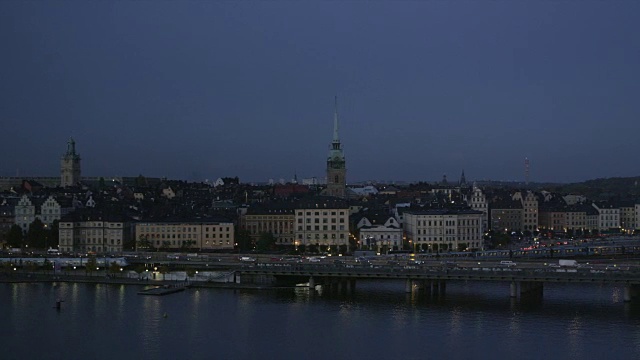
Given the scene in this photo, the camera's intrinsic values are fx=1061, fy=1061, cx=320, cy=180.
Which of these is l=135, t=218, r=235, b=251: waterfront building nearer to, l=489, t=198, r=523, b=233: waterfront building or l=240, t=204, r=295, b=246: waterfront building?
l=240, t=204, r=295, b=246: waterfront building

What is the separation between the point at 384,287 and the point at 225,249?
11309 millimetres

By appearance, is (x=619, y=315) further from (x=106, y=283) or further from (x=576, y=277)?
(x=106, y=283)

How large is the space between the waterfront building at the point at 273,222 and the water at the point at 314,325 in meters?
14.0

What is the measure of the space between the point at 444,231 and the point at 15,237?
15.9 meters

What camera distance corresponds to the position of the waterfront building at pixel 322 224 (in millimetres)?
39669

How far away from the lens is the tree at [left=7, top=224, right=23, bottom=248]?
38.6 metres

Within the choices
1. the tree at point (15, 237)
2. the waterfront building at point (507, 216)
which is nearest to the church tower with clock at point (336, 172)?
the waterfront building at point (507, 216)

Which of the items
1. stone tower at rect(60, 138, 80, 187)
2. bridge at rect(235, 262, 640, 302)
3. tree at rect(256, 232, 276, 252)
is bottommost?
bridge at rect(235, 262, 640, 302)

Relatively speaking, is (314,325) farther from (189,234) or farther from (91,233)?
(91,233)

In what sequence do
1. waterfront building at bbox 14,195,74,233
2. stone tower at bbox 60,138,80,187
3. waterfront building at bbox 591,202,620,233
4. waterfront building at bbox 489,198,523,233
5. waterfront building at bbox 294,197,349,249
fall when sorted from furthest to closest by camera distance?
stone tower at bbox 60,138,80,187
waterfront building at bbox 591,202,620,233
waterfront building at bbox 489,198,523,233
waterfront building at bbox 14,195,74,233
waterfront building at bbox 294,197,349,249

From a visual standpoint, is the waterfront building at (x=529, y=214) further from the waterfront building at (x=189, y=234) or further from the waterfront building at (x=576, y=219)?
the waterfront building at (x=189, y=234)

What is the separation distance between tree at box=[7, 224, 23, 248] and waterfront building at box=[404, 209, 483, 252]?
14.5 metres

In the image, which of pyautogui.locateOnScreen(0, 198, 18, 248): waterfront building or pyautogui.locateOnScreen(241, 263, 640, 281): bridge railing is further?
pyautogui.locateOnScreen(0, 198, 18, 248): waterfront building

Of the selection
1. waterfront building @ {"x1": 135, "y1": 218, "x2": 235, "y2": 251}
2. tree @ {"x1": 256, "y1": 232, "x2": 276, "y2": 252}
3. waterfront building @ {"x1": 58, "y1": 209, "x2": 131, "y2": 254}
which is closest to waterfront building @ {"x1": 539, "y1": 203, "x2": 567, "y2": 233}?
tree @ {"x1": 256, "y1": 232, "x2": 276, "y2": 252}
